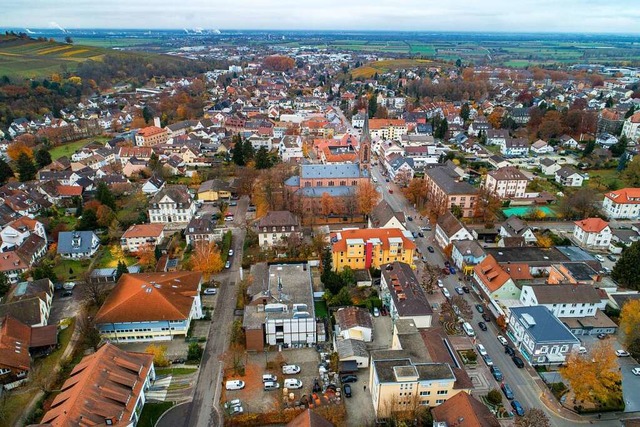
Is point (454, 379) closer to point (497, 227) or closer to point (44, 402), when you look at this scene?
point (44, 402)

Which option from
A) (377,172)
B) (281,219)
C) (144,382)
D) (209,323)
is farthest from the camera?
(377,172)

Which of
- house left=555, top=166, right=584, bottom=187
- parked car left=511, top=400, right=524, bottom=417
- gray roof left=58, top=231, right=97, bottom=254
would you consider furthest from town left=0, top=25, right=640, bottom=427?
house left=555, top=166, right=584, bottom=187

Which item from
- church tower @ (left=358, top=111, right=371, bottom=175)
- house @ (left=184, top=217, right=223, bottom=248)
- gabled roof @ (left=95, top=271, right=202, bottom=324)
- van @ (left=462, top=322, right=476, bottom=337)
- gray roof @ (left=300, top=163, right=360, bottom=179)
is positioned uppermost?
church tower @ (left=358, top=111, right=371, bottom=175)

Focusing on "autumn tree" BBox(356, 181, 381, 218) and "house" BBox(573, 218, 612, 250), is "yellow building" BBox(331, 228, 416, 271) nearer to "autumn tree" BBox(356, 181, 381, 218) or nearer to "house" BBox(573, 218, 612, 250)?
"autumn tree" BBox(356, 181, 381, 218)

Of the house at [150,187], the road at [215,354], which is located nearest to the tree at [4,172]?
the house at [150,187]

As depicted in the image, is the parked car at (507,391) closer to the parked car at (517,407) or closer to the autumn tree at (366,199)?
the parked car at (517,407)

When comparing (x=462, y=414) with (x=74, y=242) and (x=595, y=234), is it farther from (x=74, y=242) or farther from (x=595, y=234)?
(x=74, y=242)

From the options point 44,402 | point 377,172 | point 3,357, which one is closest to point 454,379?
point 44,402
